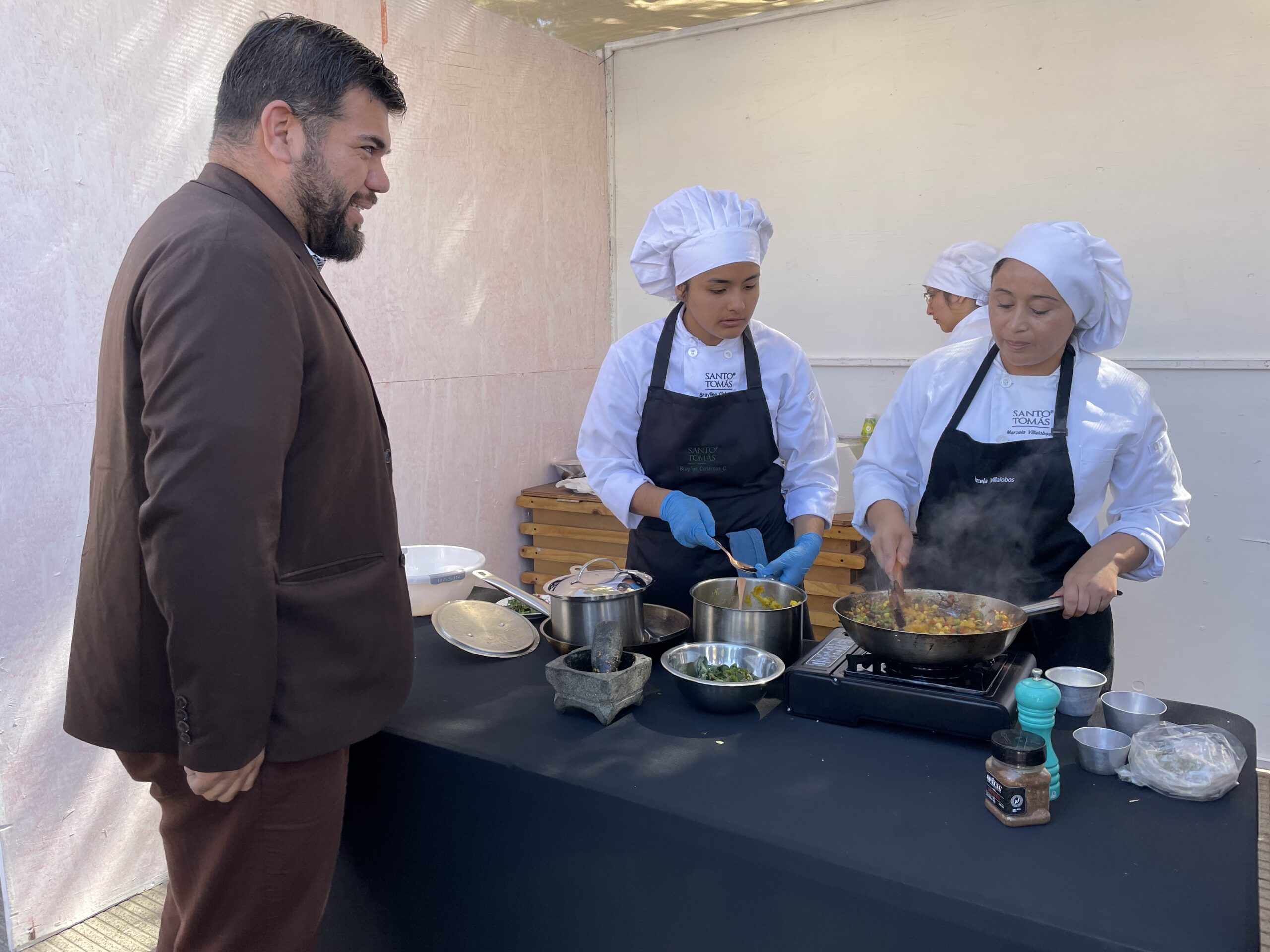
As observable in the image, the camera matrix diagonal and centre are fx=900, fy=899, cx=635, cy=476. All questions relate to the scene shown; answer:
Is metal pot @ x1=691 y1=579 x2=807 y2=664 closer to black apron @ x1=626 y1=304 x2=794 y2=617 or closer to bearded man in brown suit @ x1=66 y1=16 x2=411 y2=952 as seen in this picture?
black apron @ x1=626 y1=304 x2=794 y2=617

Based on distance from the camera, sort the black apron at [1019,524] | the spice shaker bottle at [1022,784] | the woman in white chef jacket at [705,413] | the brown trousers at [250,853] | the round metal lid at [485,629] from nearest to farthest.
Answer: the spice shaker bottle at [1022,784], the brown trousers at [250,853], the round metal lid at [485,629], the black apron at [1019,524], the woman in white chef jacket at [705,413]

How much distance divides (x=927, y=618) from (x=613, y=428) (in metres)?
1.17

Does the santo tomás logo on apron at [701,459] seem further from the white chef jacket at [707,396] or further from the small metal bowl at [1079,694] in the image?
the small metal bowl at [1079,694]

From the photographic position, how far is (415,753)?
6.04 ft

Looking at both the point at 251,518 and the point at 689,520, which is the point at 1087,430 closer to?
the point at 689,520

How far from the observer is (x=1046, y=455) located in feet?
7.73

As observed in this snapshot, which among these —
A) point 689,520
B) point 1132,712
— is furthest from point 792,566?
point 1132,712

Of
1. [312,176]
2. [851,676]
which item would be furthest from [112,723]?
[851,676]

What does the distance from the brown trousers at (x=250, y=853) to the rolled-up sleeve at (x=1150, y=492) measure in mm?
1973

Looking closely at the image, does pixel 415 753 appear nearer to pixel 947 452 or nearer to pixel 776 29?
pixel 947 452

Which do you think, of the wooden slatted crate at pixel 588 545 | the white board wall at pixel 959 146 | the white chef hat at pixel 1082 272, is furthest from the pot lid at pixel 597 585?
the white board wall at pixel 959 146

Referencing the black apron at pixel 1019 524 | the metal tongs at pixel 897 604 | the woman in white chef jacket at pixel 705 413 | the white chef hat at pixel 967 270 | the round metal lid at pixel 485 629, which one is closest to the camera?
the metal tongs at pixel 897 604

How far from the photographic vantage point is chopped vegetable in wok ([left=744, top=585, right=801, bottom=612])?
2.21 m

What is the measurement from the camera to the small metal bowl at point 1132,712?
1.71 meters
